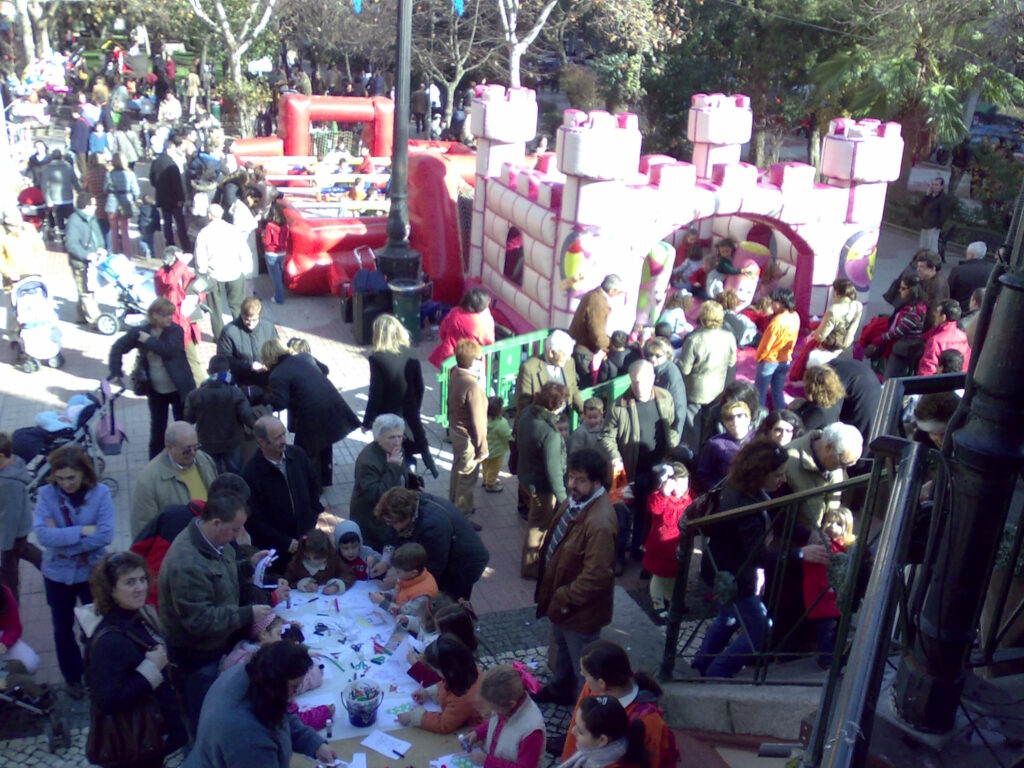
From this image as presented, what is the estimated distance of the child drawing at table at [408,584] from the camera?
517 cm

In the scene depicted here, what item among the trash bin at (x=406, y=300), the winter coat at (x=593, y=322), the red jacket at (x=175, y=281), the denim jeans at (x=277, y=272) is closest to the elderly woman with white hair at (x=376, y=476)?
the winter coat at (x=593, y=322)

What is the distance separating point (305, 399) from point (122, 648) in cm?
309

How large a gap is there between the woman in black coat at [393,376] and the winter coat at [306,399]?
372mm

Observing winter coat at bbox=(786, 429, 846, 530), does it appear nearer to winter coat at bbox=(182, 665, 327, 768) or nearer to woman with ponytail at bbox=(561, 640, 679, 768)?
woman with ponytail at bbox=(561, 640, 679, 768)

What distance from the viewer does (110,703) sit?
4152mm

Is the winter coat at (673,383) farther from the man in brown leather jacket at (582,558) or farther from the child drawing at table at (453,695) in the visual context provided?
the child drawing at table at (453,695)

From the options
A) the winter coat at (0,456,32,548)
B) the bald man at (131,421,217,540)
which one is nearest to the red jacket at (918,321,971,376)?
the bald man at (131,421,217,540)

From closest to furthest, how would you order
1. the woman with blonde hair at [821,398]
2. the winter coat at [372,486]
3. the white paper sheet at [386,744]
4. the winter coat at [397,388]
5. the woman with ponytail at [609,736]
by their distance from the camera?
the woman with ponytail at [609,736], the white paper sheet at [386,744], the winter coat at [372,486], the woman with blonde hair at [821,398], the winter coat at [397,388]

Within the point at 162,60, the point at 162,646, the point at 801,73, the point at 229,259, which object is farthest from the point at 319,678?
the point at 162,60

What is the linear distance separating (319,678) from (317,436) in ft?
9.22

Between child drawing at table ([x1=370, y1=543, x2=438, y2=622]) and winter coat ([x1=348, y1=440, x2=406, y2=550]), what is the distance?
0.63 meters

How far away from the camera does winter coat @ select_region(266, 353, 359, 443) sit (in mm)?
7105

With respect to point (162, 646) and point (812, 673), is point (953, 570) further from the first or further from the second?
point (162, 646)

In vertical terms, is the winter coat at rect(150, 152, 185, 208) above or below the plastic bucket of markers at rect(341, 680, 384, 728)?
above
